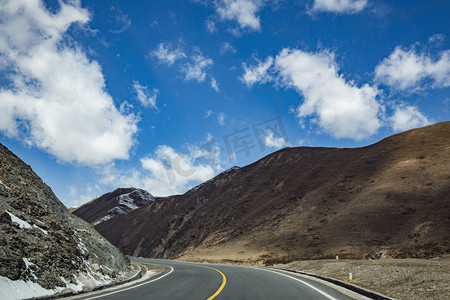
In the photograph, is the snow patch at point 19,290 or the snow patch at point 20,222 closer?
the snow patch at point 19,290

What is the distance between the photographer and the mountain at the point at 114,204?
12300cm

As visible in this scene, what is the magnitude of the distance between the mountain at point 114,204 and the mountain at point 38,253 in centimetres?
11261

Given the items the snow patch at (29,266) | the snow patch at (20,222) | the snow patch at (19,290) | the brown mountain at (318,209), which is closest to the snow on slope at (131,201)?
the brown mountain at (318,209)

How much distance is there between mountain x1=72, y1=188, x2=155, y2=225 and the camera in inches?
4843

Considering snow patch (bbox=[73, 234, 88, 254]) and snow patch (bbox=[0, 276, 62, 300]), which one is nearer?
snow patch (bbox=[0, 276, 62, 300])

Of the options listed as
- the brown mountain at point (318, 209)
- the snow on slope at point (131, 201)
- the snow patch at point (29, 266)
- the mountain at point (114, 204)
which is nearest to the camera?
the snow patch at point (29, 266)

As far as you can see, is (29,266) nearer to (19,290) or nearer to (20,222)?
(19,290)

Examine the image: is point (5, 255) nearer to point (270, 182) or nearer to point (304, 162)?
point (270, 182)

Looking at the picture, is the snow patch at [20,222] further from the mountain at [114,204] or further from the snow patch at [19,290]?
the mountain at [114,204]

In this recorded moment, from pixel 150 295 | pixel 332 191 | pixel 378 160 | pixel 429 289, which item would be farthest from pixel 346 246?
pixel 150 295

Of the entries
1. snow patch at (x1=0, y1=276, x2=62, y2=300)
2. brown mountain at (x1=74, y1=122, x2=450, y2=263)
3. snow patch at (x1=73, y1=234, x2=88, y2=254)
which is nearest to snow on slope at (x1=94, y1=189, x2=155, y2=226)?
brown mountain at (x1=74, y1=122, x2=450, y2=263)

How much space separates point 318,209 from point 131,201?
331 ft

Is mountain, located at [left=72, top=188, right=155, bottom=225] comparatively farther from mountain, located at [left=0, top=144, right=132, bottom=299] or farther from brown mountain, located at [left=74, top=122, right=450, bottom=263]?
mountain, located at [left=0, top=144, right=132, bottom=299]

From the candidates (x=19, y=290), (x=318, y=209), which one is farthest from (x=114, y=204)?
(x=19, y=290)
